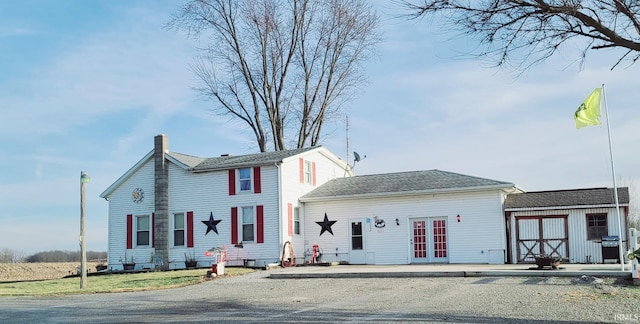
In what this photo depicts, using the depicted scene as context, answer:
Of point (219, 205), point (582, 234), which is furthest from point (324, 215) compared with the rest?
point (582, 234)

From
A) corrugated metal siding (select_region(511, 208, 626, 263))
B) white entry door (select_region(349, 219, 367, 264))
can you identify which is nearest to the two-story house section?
white entry door (select_region(349, 219, 367, 264))

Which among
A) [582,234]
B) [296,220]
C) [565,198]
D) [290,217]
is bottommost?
[582,234]

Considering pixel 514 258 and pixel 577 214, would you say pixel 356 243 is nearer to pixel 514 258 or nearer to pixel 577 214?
pixel 514 258

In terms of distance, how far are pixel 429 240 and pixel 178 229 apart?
1057 cm

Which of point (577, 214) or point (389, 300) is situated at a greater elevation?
point (577, 214)

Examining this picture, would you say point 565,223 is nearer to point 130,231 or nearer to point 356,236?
point 356,236

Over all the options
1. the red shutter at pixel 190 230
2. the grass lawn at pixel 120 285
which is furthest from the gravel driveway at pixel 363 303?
the red shutter at pixel 190 230

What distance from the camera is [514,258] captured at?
24.6m

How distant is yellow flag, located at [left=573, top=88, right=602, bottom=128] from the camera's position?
16.8 metres

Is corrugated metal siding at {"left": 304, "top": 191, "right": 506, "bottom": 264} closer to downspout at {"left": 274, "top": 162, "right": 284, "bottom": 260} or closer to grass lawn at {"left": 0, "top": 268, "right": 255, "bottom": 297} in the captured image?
downspout at {"left": 274, "top": 162, "right": 284, "bottom": 260}

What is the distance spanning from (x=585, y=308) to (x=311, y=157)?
19077mm

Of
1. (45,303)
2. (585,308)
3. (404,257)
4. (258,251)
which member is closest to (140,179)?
(258,251)

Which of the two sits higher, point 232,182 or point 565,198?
point 232,182

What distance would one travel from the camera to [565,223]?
24.3 metres
